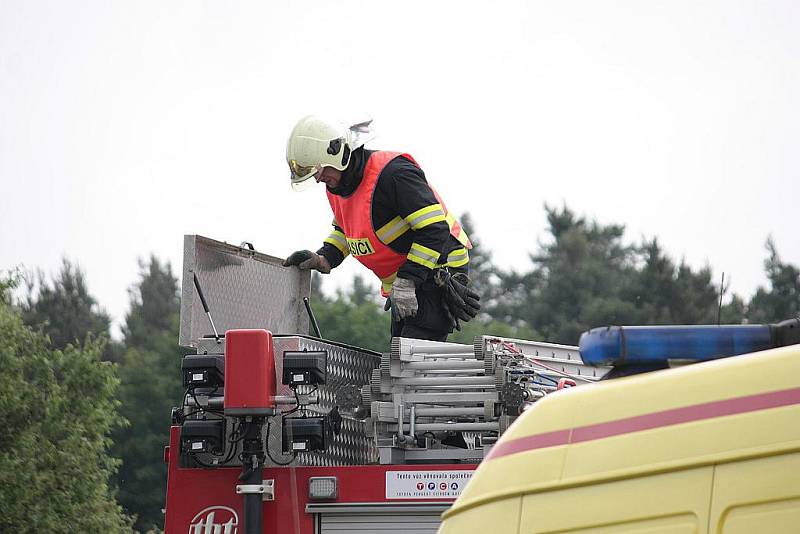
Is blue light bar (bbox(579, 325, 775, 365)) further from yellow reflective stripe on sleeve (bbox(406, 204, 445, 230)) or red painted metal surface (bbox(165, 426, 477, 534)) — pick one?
yellow reflective stripe on sleeve (bbox(406, 204, 445, 230))

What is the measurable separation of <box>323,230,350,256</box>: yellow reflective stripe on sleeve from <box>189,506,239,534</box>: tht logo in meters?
2.09

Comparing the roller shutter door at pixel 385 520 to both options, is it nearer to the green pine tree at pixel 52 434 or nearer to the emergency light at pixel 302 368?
the emergency light at pixel 302 368

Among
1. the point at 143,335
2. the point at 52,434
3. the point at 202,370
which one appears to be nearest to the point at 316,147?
the point at 202,370

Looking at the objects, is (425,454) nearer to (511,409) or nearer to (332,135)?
(511,409)

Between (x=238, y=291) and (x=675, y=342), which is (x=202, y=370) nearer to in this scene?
(x=238, y=291)

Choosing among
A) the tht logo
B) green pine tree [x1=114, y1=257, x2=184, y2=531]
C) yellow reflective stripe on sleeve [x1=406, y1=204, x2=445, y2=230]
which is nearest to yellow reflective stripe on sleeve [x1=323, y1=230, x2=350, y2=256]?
Result: yellow reflective stripe on sleeve [x1=406, y1=204, x2=445, y2=230]

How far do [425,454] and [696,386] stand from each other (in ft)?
11.7

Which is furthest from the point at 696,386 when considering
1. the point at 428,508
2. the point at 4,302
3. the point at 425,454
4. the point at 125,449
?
the point at 125,449

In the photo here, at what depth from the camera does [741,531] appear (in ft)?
9.23

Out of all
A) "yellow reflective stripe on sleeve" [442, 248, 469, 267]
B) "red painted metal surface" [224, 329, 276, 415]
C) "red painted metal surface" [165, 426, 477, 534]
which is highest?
"yellow reflective stripe on sleeve" [442, 248, 469, 267]

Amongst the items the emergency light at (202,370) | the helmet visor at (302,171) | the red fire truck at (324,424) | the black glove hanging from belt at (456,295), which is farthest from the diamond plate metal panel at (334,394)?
the helmet visor at (302,171)

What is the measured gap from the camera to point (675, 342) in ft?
11.0

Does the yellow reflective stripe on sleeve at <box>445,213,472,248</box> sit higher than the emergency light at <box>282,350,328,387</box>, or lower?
higher

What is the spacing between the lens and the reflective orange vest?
7414 millimetres
